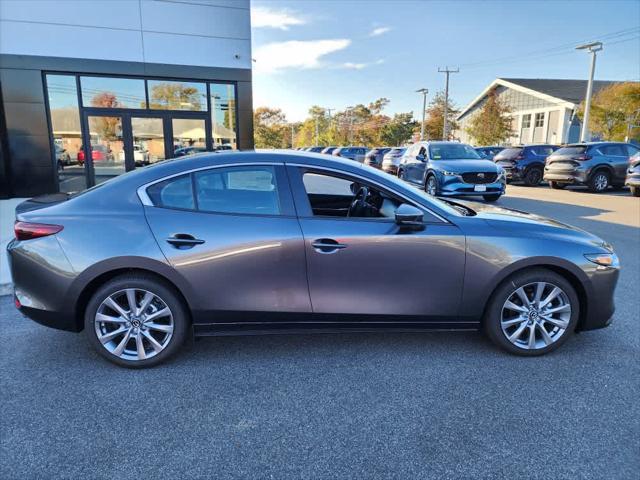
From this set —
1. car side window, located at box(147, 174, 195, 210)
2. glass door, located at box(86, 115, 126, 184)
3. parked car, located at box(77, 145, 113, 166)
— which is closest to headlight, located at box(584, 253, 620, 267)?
car side window, located at box(147, 174, 195, 210)

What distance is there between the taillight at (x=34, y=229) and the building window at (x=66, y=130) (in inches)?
375

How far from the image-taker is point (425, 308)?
3.24m

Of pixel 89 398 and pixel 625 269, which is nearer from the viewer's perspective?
pixel 89 398

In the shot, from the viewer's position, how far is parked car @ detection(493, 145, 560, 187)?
18.2 meters

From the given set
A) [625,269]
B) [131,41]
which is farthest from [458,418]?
[131,41]

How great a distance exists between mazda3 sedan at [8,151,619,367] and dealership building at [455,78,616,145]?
4683 centimetres

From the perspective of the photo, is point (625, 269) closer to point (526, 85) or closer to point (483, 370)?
point (483, 370)

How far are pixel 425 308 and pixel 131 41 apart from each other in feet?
36.7

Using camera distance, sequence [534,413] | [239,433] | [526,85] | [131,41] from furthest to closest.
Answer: [526,85] < [131,41] < [534,413] < [239,433]

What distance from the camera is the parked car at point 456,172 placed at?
11.0m

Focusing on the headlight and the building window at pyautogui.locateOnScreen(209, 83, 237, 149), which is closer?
the headlight

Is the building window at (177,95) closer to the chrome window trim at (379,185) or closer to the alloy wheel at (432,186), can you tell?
the alloy wheel at (432,186)

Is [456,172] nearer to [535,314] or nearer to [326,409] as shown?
[535,314]

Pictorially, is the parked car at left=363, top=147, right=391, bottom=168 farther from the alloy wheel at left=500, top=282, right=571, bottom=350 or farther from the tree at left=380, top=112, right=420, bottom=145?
the tree at left=380, top=112, right=420, bottom=145
